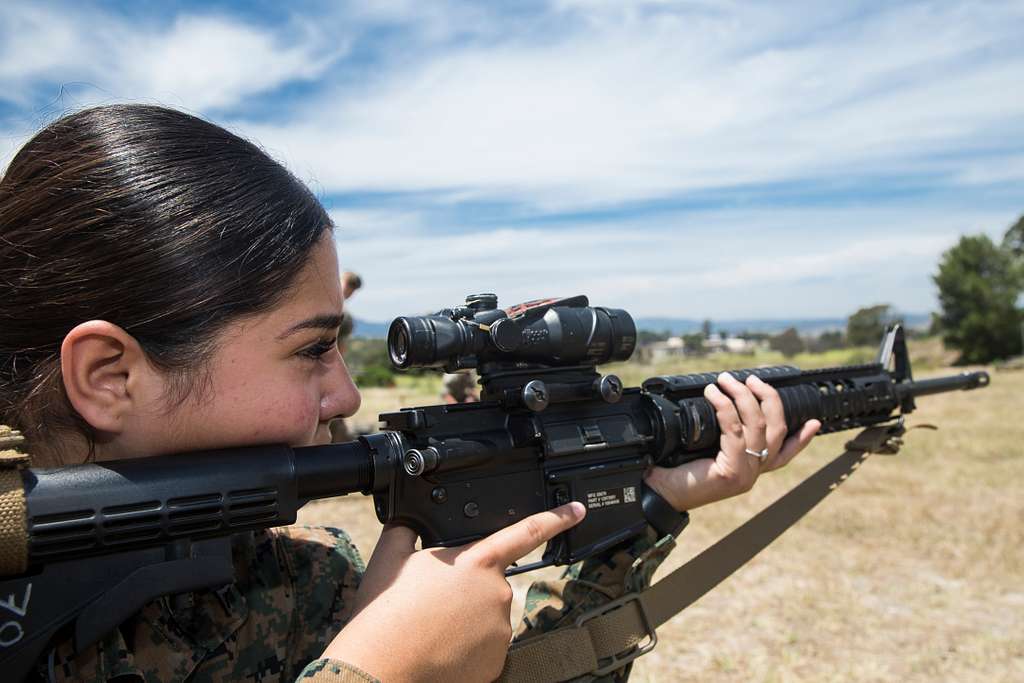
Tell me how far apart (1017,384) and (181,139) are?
26.6m

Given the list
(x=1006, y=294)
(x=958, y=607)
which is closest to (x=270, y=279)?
(x=958, y=607)

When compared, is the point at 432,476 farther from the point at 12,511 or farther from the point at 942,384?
the point at 942,384

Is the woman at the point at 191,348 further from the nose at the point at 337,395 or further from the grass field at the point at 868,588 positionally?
the grass field at the point at 868,588

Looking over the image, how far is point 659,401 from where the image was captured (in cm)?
279

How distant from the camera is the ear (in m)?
1.57

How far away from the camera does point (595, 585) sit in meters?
2.53

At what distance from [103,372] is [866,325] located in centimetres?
5851

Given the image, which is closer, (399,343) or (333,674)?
(333,674)

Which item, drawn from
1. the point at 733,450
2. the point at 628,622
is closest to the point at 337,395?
the point at 628,622

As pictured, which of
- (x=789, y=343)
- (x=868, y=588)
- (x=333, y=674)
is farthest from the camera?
(x=789, y=343)

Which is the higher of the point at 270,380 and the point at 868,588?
the point at 270,380

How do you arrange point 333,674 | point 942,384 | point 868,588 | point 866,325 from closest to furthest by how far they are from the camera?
point 333,674
point 942,384
point 868,588
point 866,325

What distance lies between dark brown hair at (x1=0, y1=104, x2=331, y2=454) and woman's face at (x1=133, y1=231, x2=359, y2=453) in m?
0.04

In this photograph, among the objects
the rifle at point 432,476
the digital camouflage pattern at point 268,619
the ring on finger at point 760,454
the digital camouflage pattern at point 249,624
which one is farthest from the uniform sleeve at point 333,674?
the ring on finger at point 760,454
